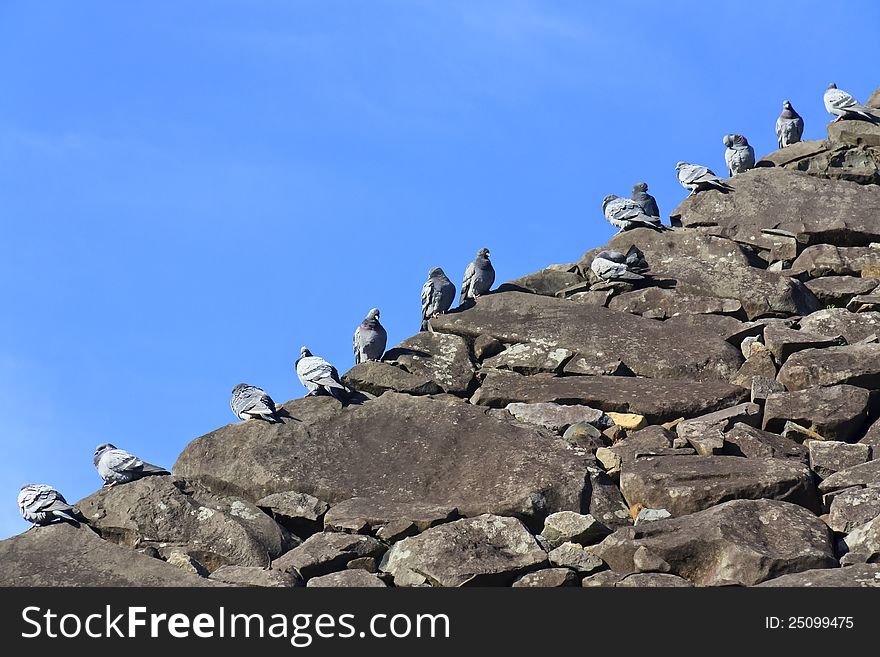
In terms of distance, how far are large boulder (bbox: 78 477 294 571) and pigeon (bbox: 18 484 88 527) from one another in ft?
0.68

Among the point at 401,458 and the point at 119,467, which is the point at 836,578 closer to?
the point at 401,458

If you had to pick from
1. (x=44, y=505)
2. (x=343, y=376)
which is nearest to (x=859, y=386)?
(x=343, y=376)

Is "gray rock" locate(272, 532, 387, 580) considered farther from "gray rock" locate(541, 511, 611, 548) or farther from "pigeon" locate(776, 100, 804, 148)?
"pigeon" locate(776, 100, 804, 148)

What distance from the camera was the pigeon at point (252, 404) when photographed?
748 inches

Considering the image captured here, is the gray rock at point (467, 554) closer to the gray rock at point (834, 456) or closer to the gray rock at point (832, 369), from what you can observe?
the gray rock at point (834, 456)

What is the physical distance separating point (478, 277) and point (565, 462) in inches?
241

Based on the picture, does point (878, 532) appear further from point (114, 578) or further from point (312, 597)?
point (114, 578)

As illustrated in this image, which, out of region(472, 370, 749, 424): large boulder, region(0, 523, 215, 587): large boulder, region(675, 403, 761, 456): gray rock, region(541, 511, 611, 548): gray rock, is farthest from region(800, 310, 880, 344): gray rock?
region(0, 523, 215, 587): large boulder

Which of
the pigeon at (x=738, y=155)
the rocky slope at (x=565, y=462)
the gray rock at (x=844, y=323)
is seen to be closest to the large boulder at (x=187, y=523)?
the rocky slope at (x=565, y=462)

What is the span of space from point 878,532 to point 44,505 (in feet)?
30.9

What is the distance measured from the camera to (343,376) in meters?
20.7

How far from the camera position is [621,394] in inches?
769

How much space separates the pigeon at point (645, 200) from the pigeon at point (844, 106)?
558 centimetres

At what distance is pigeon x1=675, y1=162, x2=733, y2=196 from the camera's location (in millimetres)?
26750
